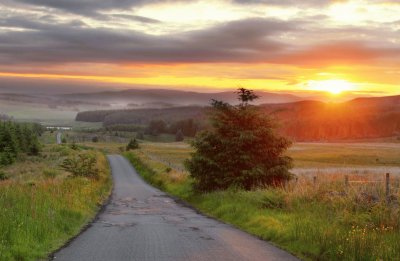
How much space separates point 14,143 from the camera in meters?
101

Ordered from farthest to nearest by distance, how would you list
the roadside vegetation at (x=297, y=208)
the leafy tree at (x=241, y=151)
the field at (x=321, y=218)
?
the leafy tree at (x=241, y=151) → the roadside vegetation at (x=297, y=208) → the field at (x=321, y=218)

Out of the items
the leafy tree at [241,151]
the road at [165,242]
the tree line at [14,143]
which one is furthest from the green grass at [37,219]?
the tree line at [14,143]

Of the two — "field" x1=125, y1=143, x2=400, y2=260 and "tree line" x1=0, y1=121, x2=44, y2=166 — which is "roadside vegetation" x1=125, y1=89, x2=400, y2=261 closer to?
"field" x1=125, y1=143, x2=400, y2=260

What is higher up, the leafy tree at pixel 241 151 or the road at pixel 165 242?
the leafy tree at pixel 241 151

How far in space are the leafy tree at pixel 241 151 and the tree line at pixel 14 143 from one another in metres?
62.9

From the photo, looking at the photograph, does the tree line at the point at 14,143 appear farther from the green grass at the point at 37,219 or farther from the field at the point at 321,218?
the field at the point at 321,218

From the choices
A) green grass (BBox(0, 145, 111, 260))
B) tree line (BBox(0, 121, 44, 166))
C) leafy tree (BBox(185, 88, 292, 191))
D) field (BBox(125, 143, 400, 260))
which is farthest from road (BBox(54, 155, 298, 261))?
tree line (BBox(0, 121, 44, 166))

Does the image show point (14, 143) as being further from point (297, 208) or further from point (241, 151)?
point (297, 208)

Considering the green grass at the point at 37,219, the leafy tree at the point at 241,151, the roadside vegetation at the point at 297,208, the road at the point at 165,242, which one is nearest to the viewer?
the roadside vegetation at the point at 297,208

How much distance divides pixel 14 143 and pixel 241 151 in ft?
268

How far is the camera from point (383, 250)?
36.9 ft

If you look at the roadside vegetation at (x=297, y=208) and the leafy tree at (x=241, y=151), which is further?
the leafy tree at (x=241, y=151)

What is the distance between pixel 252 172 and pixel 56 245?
15.5m

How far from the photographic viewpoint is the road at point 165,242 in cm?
1266
